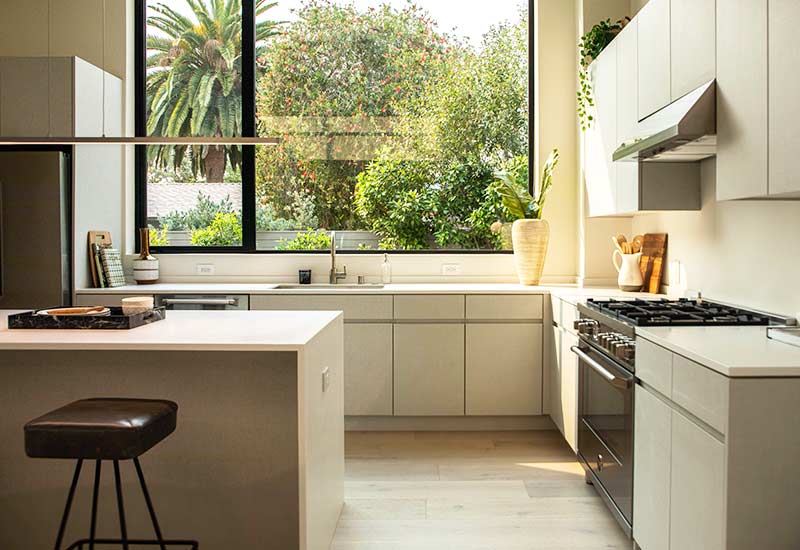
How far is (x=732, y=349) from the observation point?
2082 millimetres

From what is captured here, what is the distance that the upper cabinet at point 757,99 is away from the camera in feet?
6.67

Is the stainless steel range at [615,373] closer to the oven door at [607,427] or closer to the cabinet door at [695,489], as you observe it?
the oven door at [607,427]

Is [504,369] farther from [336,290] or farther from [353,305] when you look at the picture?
[336,290]

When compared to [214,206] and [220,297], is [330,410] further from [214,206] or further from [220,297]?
[214,206]

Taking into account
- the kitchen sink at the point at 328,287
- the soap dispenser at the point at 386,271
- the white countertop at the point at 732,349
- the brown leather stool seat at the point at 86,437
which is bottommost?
the brown leather stool seat at the point at 86,437

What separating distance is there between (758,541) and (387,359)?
271cm

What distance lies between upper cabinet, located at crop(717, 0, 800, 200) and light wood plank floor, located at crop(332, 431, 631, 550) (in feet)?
4.85

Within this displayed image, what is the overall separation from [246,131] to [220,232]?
28.4 inches

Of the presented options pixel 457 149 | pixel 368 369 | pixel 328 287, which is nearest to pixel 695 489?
pixel 368 369

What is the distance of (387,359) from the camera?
436cm

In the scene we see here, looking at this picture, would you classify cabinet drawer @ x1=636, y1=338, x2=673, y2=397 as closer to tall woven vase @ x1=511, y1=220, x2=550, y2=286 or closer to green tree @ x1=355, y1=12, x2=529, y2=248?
tall woven vase @ x1=511, y1=220, x2=550, y2=286

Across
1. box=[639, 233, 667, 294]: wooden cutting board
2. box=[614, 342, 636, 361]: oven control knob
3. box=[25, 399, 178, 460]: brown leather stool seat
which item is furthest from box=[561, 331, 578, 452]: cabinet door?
box=[25, 399, 178, 460]: brown leather stool seat

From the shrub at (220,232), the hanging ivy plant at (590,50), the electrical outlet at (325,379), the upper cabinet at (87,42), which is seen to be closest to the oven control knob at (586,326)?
the electrical outlet at (325,379)

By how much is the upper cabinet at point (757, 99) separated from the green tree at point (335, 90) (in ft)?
9.05
